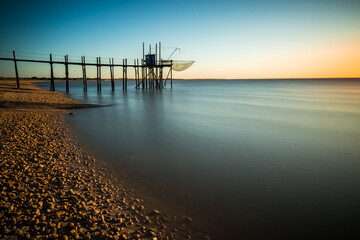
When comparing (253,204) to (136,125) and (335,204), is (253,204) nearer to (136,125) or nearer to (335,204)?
(335,204)

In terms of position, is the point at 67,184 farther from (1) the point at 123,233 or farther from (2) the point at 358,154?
(2) the point at 358,154

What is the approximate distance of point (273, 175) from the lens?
5312 millimetres

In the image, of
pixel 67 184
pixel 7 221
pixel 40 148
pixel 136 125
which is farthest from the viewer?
pixel 136 125

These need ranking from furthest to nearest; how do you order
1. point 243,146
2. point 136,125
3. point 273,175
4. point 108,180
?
point 136,125
point 243,146
point 273,175
point 108,180

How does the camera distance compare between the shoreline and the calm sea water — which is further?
the calm sea water

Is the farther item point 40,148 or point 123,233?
point 40,148

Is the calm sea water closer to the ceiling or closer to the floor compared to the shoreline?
closer to the floor

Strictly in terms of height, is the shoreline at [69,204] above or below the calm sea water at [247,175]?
above

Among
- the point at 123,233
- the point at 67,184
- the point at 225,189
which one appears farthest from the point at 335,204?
the point at 67,184

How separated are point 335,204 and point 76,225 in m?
5.14

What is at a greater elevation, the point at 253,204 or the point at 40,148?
the point at 40,148

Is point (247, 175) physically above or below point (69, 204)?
below

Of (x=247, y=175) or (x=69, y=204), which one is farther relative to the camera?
(x=247, y=175)

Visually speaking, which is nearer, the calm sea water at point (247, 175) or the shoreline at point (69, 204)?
the shoreline at point (69, 204)
